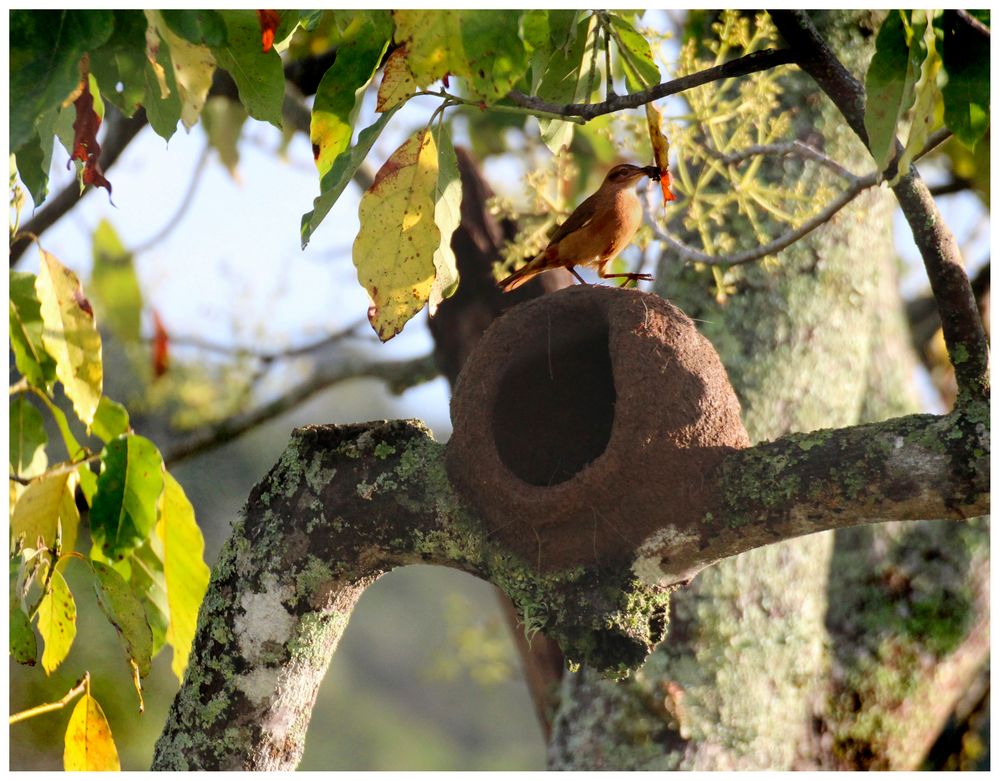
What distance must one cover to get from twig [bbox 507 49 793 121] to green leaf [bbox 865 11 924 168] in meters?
0.28

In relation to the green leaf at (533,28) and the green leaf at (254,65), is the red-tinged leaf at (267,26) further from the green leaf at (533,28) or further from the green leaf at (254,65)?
the green leaf at (533,28)

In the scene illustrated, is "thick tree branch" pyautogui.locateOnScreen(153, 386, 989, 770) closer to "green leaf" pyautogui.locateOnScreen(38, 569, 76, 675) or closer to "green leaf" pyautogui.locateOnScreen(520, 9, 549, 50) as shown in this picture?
"green leaf" pyautogui.locateOnScreen(38, 569, 76, 675)

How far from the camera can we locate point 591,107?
233 centimetres

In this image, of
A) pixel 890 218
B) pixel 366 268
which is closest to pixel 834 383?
pixel 890 218

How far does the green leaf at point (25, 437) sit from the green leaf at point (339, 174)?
1.58m

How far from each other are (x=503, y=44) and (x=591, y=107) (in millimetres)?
435

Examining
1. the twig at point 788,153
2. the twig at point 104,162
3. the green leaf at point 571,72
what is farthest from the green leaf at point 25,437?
the twig at point 788,153

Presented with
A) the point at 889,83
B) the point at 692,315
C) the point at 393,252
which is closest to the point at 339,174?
the point at 393,252

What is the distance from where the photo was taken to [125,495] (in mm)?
2975

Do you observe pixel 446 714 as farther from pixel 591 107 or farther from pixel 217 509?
pixel 591 107

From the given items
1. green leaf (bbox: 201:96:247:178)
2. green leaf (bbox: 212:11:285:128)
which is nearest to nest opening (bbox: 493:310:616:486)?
green leaf (bbox: 212:11:285:128)

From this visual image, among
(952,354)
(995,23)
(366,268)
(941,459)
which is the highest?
(995,23)

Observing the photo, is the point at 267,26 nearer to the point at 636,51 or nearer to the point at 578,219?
the point at 636,51

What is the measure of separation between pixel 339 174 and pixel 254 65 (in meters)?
0.46
